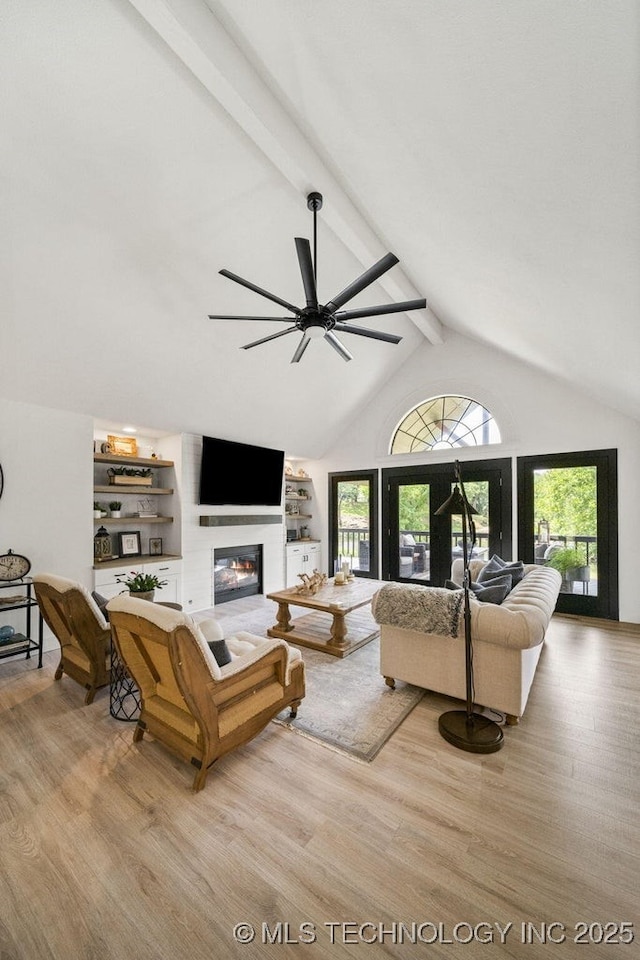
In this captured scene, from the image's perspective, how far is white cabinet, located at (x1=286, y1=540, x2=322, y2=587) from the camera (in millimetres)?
6926

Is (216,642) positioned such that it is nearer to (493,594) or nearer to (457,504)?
(457,504)

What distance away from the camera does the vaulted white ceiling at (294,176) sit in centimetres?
120

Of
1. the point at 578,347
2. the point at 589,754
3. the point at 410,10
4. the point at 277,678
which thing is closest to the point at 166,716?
the point at 277,678

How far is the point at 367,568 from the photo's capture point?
690 cm

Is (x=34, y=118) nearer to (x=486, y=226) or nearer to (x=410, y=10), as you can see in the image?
(x=410, y=10)

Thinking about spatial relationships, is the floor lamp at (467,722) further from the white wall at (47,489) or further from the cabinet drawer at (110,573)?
the white wall at (47,489)

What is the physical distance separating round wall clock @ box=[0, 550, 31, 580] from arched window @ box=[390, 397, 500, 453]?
17.5ft

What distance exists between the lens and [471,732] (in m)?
2.41

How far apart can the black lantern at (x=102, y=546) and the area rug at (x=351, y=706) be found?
3.00 metres

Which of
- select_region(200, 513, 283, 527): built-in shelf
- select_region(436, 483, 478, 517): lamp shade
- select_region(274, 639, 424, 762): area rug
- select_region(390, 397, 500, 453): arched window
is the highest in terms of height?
select_region(390, 397, 500, 453): arched window

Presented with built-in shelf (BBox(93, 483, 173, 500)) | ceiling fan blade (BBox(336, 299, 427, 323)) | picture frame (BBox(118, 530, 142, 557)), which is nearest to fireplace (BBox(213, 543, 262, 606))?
picture frame (BBox(118, 530, 142, 557))

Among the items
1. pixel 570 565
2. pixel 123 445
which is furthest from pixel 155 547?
pixel 570 565

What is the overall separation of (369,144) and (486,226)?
801 millimetres

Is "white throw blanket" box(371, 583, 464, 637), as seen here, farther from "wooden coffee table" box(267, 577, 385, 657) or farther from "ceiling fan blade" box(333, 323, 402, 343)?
"ceiling fan blade" box(333, 323, 402, 343)
